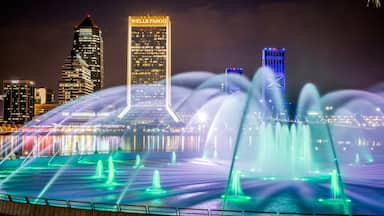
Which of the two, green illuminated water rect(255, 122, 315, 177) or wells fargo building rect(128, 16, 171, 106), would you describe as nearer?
green illuminated water rect(255, 122, 315, 177)

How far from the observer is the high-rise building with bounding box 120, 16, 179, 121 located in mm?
186875

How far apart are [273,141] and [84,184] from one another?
18.4m

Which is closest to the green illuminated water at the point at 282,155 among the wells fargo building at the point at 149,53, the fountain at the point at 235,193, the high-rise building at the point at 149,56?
the fountain at the point at 235,193

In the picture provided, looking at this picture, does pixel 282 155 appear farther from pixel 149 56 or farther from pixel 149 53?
pixel 149 56

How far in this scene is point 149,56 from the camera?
625 feet

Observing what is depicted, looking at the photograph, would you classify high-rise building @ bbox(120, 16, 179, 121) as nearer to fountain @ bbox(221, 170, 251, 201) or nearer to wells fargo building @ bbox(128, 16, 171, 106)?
wells fargo building @ bbox(128, 16, 171, 106)

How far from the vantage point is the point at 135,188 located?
25641 millimetres

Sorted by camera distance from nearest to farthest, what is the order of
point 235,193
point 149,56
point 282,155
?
point 235,193 → point 282,155 → point 149,56

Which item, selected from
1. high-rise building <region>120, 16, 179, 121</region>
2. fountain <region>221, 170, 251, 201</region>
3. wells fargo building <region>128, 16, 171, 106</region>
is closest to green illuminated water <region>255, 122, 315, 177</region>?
fountain <region>221, 170, 251, 201</region>

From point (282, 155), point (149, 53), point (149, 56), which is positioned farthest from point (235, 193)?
point (149, 56)

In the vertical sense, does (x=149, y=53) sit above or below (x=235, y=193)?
above

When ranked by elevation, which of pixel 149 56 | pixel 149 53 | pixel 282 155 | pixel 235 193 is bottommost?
pixel 235 193

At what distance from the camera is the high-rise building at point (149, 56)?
18688 cm

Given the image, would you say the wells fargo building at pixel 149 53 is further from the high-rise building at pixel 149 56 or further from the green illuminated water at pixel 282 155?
the green illuminated water at pixel 282 155
